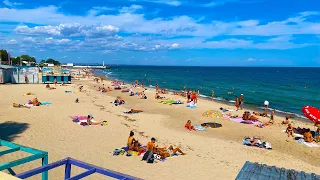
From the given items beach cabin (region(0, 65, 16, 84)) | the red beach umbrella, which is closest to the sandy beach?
the red beach umbrella

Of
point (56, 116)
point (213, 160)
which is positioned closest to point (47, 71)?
point (56, 116)

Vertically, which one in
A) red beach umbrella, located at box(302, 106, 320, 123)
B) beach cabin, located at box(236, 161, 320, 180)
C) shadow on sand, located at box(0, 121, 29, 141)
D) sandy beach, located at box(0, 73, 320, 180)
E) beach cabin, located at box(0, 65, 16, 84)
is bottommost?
sandy beach, located at box(0, 73, 320, 180)

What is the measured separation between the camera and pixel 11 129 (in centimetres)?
1352

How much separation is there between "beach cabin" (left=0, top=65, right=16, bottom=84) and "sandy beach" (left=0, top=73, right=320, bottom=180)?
14251 millimetres

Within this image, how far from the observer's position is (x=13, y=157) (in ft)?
31.1

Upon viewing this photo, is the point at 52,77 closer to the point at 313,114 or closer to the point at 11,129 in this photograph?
the point at 11,129

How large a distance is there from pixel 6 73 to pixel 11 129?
945 inches

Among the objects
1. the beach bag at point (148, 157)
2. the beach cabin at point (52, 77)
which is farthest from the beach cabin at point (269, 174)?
the beach cabin at point (52, 77)

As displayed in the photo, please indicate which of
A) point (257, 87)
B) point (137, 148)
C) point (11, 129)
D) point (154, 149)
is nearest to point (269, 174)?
point (154, 149)

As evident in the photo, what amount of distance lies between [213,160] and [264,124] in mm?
8546

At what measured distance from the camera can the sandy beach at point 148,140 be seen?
986 cm

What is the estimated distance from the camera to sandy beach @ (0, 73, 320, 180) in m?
9.86

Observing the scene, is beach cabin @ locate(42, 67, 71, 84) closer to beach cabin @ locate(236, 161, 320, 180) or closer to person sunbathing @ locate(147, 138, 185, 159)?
person sunbathing @ locate(147, 138, 185, 159)

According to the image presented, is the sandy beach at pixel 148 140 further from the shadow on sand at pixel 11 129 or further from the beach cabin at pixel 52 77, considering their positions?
the beach cabin at pixel 52 77
